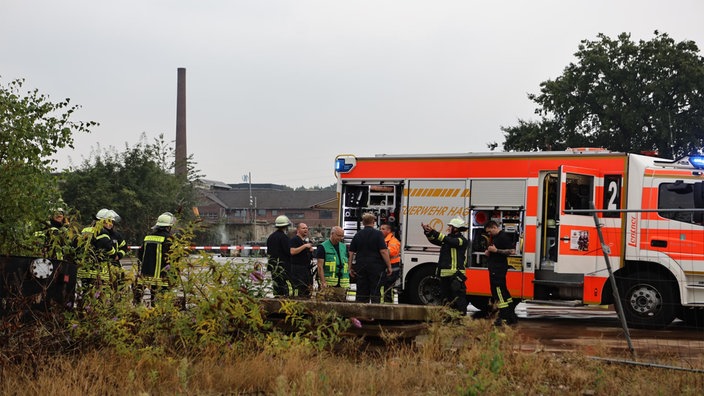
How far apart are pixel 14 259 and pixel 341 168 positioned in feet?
29.3

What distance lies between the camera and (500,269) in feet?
42.9

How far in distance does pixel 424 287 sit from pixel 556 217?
8.11 feet

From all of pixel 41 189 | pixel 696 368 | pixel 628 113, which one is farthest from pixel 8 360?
pixel 628 113

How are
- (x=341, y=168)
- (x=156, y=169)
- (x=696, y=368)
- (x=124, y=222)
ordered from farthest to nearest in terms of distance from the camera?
(x=156, y=169), (x=124, y=222), (x=341, y=168), (x=696, y=368)

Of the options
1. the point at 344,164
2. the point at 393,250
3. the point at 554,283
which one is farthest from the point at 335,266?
the point at 554,283

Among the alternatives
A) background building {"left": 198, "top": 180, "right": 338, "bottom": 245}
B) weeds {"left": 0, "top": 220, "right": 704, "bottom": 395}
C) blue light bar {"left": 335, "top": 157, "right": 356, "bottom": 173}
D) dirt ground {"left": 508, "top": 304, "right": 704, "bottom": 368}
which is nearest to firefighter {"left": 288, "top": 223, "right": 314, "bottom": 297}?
blue light bar {"left": 335, "top": 157, "right": 356, "bottom": 173}

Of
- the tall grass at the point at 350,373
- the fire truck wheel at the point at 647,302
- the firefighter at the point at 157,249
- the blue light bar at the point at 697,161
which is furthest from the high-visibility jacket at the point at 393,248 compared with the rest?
the tall grass at the point at 350,373

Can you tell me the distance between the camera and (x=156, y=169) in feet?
161

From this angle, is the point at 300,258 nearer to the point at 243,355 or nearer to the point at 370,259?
the point at 370,259

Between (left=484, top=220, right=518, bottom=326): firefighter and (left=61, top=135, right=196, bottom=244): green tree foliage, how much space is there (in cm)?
3303

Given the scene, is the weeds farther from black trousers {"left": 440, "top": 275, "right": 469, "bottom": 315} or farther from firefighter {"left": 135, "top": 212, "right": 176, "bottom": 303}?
black trousers {"left": 440, "top": 275, "right": 469, "bottom": 315}

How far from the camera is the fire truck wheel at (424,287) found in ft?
48.2

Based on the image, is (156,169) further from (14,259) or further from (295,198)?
(295,198)

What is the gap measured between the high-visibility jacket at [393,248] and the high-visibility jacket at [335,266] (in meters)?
1.54
